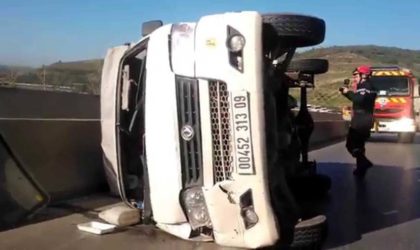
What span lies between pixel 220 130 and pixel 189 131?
27 cm

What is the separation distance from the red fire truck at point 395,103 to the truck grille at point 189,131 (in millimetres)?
20716

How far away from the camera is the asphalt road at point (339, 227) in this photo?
16.8 ft

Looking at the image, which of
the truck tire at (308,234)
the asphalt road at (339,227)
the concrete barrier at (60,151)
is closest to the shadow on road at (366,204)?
the asphalt road at (339,227)

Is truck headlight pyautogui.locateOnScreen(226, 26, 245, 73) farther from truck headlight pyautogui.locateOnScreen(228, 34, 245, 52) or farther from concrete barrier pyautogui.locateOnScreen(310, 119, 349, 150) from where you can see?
concrete barrier pyautogui.locateOnScreen(310, 119, 349, 150)

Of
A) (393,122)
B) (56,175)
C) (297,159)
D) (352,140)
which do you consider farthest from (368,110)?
(393,122)

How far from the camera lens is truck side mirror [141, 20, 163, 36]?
18.9 ft

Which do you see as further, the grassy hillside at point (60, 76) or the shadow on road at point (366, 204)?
the grassy hillside at point (60, 76)

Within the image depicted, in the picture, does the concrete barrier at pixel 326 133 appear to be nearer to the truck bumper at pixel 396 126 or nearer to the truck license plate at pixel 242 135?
the truck bumper at pixel 396 126

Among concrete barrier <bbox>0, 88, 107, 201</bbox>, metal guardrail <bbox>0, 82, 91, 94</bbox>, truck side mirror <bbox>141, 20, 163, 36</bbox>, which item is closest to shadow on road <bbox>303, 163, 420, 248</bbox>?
truck side mirror <bbox>141, 20, 163, 36</bbox>

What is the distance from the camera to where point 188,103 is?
4953mm

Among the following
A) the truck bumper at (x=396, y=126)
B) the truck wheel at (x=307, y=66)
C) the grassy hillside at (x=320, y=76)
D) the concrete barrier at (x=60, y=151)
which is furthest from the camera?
the truck bumper at (x=396, y=126)

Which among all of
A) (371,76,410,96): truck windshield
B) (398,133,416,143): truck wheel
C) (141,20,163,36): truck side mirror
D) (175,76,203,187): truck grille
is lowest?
(398,133,416,143): truck wheel

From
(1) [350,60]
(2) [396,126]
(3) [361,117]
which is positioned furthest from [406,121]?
(1) [350,60]

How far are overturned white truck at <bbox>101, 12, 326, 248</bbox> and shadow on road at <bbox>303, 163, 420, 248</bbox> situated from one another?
3.27ft
